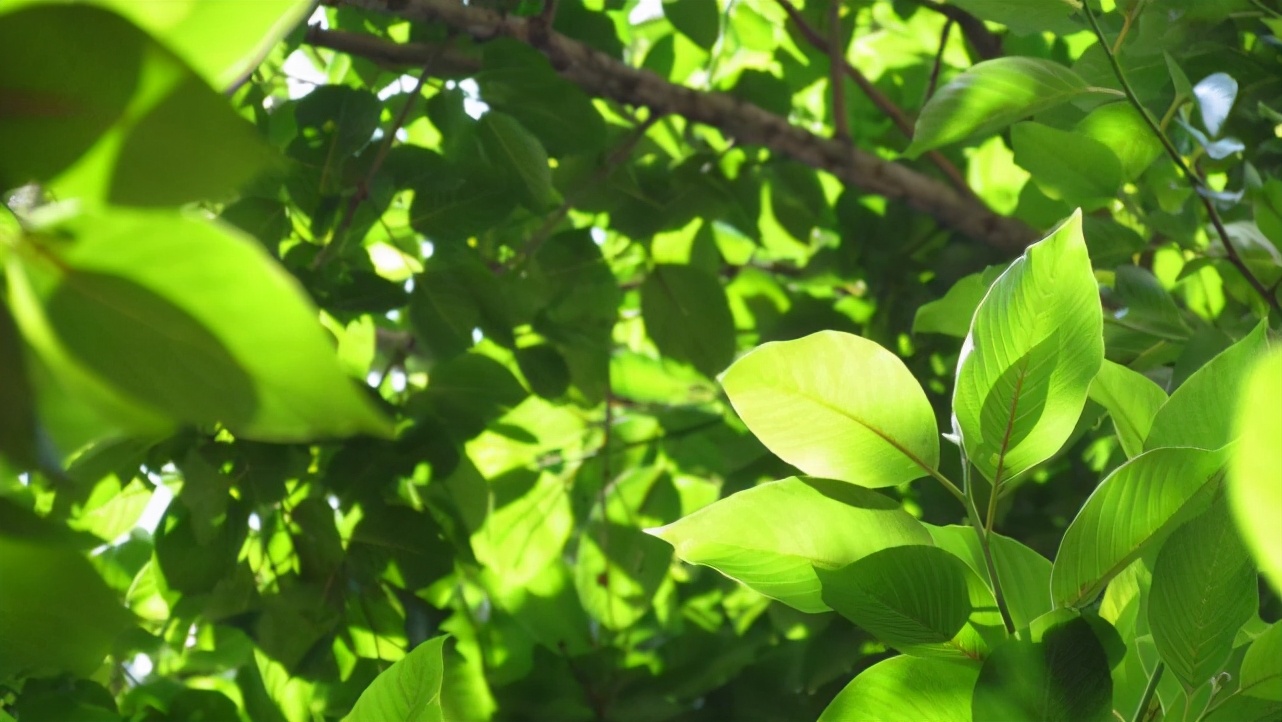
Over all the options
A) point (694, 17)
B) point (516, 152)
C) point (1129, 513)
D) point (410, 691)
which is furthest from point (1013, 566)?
point (694, 17)

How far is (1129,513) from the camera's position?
229 mm

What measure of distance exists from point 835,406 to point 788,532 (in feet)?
0.10

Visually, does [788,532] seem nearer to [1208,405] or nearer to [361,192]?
[1208,405]

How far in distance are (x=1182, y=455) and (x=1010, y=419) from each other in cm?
4

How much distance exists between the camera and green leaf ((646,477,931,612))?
24cm

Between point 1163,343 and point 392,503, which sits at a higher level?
point 1163,343

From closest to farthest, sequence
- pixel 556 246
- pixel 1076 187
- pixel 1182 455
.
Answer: pixel 1182 455
pixel 1076 187
pixel 556 246

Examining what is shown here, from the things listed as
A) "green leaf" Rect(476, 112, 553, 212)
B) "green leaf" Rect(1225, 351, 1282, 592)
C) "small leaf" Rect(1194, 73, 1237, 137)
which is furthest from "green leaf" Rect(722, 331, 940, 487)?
"green leaf" Rect(476, 112, 553, 212)

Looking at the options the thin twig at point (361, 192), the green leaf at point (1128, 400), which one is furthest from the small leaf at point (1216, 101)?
the thin twig at point (361, 192)

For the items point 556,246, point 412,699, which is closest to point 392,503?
point 556,246

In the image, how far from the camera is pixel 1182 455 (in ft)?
0.72

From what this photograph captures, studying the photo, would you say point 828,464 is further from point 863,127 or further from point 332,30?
point 863,127

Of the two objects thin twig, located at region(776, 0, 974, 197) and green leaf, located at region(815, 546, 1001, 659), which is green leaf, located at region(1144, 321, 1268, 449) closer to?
green leaf, located at region(815, 546, 1001, 659)

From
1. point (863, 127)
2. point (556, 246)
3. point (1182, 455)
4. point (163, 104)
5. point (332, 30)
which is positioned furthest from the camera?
point (863, 127)
